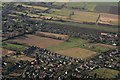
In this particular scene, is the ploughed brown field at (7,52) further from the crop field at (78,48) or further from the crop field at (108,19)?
the crop field at (108,19)

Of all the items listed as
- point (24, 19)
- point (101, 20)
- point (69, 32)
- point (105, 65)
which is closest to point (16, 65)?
point (105, 65)

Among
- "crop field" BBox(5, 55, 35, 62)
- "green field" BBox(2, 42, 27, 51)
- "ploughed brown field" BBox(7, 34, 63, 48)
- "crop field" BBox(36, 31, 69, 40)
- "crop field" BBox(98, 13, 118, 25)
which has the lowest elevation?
"crop field" BBox(5, 55, 35, 62)

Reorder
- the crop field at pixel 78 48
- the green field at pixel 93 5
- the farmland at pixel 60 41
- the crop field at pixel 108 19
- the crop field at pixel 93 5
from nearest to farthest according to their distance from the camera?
the farmland at pixel 60 41
the crop field at pixel 78 48
the crop field at pixel 108 19
the crop field at pixel 93 5
the green field at pixel 93 5

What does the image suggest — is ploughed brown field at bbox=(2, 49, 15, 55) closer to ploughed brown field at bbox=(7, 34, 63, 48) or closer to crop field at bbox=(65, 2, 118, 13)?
ploughed brown field at bbox=(7, 34, 63, 48)

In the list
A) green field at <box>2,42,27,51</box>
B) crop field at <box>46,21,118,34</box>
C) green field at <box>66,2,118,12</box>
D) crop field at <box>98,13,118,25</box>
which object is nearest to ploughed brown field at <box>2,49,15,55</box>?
green field at <box>2,42,27,51</box>

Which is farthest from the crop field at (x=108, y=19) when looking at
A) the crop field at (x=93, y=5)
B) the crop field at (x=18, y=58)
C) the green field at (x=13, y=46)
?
the crop field at (x=18, y=58)

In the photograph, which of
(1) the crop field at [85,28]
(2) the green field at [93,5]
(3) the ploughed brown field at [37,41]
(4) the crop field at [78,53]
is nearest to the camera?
(4) the crop field at [78,53]

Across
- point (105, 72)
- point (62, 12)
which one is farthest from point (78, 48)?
point (62, 12)

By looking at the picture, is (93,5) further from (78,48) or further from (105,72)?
(105,72)
